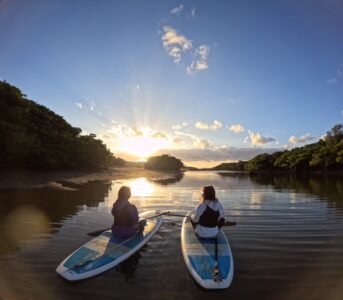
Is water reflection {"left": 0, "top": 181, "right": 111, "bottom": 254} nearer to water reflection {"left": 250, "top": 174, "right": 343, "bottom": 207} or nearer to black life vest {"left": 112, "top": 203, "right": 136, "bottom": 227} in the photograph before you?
black life vest {"left": 112, "top": 203, "right": 136, "bottom": 227}

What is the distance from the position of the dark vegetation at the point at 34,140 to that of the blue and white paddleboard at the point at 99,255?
32.4 metres

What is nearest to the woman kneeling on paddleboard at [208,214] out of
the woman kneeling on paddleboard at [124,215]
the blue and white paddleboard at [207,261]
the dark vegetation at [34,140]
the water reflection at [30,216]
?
the blue and white paddleboard at [207,261]

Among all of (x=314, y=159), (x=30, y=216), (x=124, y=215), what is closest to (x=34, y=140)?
(x=30, y=216)

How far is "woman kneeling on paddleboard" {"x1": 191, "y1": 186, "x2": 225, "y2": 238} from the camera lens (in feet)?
38.8

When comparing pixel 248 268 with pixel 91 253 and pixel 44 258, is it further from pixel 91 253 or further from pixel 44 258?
pixel 44 258

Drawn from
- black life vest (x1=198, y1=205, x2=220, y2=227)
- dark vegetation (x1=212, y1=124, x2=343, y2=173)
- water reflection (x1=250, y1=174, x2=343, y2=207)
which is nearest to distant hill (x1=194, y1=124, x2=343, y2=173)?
dark vegetation (x1=212, y1=124, x2=343, y2=173)

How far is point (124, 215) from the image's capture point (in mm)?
12023

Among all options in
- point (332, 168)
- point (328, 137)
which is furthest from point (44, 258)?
point (328, 137)

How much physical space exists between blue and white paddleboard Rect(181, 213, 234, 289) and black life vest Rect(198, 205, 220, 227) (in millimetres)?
562

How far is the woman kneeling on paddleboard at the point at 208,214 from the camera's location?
11836 mm

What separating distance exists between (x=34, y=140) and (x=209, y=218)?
40086 mm

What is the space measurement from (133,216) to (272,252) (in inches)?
206

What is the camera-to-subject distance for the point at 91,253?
33.7 feet

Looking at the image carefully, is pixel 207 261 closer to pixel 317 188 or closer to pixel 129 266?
pixel 129 266
